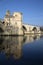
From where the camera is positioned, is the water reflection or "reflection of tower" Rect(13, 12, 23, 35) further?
"reflection of tower" Rect(13, 12, 23, 35)

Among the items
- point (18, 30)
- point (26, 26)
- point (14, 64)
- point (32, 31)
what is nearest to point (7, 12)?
point (18, 30)

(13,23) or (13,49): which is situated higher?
(13,23)

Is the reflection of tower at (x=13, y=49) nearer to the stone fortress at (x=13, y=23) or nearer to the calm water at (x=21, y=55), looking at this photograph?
the calm water at (x=21, y=55)

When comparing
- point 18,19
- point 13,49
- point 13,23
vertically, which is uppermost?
point 18,19

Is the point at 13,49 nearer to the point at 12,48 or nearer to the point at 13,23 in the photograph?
the point at 12,48

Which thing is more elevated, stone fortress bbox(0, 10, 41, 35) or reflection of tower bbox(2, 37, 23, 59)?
stone fortress bbox(0, 10, 41, 35)

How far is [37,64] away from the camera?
7.14 m

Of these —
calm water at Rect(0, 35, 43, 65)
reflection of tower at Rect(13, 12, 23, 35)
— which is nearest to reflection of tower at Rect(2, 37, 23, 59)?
calm water at Rect(0, 35, 43, 65)

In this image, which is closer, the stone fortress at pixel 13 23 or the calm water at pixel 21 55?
the calm water at pixel 21 55

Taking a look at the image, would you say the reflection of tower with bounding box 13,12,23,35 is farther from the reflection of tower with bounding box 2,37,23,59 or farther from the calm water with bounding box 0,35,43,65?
the calm water with bounding box 0,35,43,65

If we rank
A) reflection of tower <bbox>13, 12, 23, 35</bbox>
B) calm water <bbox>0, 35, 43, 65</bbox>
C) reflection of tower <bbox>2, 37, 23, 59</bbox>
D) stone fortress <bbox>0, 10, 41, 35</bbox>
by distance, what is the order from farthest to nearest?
reflection of tower <bbox>13, 12, 23, 35</bbox>
stone fortress <bbox>0, 10, 41, 35</bbox>
reflection of tower <bbox>2, 37, 23, 59</bbox>
calm water <bbox>0, 35, 43, 65</bbox>

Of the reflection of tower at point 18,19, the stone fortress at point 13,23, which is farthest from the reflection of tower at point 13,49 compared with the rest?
the reflection of tower at point 18,19

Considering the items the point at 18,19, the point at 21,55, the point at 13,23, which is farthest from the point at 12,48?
the point at 18,19

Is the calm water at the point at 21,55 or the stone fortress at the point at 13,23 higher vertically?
the stone fortress at the point at 13,23
